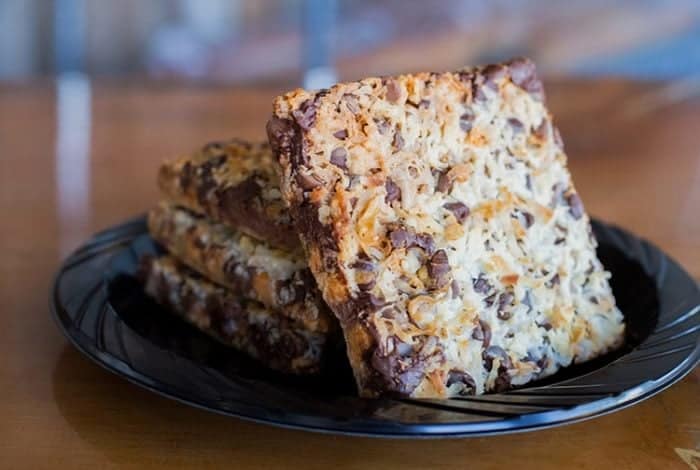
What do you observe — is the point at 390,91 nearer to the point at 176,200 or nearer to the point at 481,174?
the point at 481,174

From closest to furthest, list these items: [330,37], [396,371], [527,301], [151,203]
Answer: [396,371] < [527,301] < [151,203] < [330,37]

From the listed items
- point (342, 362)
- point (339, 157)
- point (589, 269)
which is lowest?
point (342, 362)

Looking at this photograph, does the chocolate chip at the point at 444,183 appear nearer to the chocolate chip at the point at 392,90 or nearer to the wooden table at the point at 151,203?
the chocolate chip at the point at 392,90

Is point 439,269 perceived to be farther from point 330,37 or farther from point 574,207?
point 330,37

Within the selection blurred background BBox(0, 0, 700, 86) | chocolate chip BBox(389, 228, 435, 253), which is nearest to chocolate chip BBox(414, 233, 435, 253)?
chocolate chip BBox(389, 228, 435, 253)

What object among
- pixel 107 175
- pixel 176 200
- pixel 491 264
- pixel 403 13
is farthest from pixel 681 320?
pixel 403 13

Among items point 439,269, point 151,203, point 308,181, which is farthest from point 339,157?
point 151,203
